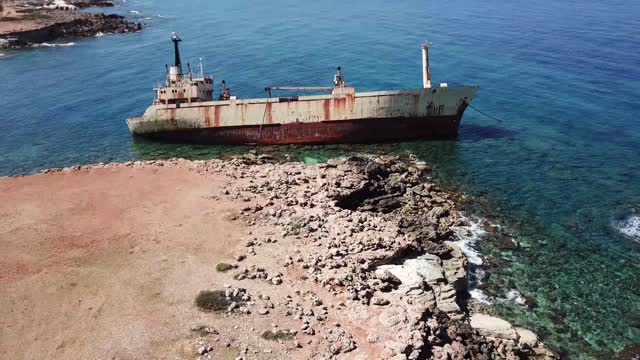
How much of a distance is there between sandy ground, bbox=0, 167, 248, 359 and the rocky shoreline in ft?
4.81

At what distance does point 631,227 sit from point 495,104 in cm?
2414

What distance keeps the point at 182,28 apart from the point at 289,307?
88412 millimetres

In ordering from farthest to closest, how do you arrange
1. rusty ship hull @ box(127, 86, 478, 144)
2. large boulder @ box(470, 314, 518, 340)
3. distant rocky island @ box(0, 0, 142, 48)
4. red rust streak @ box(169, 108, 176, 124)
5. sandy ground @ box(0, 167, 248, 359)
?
distant rocky island @ box(0, 0, 142, 48) → red rust streak @ box(169, 108, 176, 124) → rusty ship hull @ box(127, 86, 478, 144) → large boulder @ box(470, 314, 518, 340) → sandy ground @ box(0, 167, 248, 359)

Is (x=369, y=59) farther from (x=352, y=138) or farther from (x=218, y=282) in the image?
(x=218, y=282)

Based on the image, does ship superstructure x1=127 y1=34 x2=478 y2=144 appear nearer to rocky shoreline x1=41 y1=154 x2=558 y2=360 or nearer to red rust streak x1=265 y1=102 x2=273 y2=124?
red rust streak x1=265 y1=102 x2=273 y2=124

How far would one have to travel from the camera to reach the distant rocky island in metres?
90.2

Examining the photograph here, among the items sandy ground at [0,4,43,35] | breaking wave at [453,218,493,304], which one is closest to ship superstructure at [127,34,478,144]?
breaking wave at [453,218,493,304]

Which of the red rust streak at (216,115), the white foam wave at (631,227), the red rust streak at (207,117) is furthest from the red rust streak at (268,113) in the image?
the white foam wave at (631,227)

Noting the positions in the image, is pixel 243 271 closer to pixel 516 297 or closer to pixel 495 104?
pixel 516 297

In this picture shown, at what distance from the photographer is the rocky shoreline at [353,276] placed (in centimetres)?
2117

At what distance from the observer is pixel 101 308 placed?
23219mm

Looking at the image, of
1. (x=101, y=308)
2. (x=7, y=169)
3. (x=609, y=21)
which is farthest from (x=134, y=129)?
(x=609, y=21)

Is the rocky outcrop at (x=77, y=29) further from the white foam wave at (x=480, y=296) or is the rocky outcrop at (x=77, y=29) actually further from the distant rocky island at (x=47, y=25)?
the white foam wave at (x=480, y=296)

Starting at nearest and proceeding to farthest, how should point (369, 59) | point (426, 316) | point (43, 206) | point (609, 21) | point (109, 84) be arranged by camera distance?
point (426, 316) < point (43, 206) < point (109, 84) < point (369, 59) < point (609, 21)
